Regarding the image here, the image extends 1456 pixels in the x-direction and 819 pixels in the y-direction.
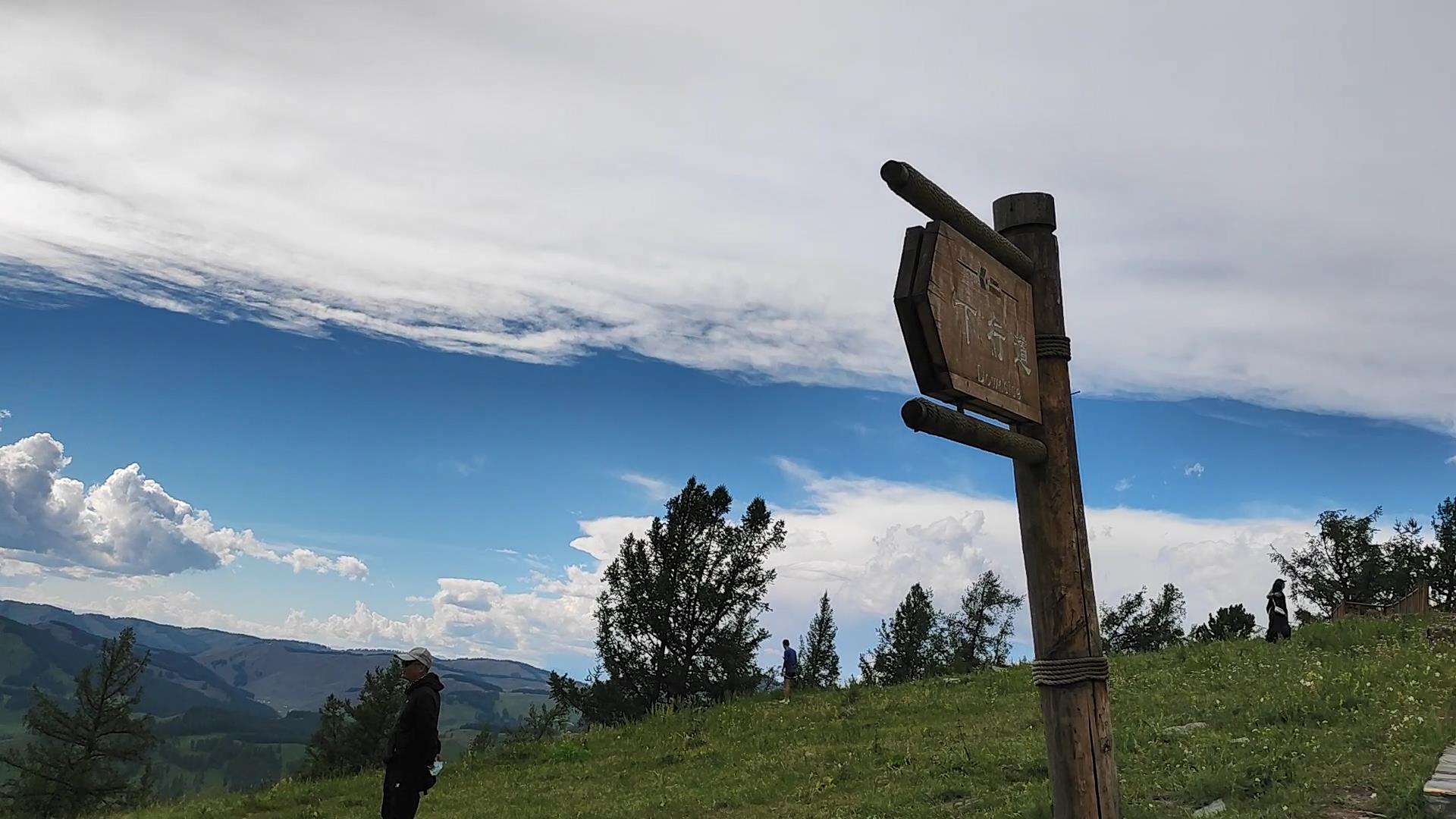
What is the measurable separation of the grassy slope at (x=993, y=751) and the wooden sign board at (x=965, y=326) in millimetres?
5795

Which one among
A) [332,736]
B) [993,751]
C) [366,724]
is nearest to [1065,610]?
[993,751]

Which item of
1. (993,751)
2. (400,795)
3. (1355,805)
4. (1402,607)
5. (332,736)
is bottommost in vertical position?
(332,736)

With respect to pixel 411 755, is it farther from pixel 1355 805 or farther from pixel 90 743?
pixel 90 743

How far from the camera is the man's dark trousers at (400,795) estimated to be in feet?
32.2

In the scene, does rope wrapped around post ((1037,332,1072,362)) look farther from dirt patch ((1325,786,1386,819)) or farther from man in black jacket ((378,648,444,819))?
man in black jacket ((378,648,444,819))

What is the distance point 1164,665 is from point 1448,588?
2807 inches

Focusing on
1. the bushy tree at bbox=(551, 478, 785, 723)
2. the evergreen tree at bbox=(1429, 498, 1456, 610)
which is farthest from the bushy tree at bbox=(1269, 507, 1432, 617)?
the bushy tree at bbox=(551, 478, 785, 723)

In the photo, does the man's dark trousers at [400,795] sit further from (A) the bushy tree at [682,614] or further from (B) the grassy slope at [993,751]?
(A) the bushy tree at [682,614]

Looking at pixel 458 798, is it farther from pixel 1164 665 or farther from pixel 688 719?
pixel 1164 665

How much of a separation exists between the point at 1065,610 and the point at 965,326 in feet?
5.33

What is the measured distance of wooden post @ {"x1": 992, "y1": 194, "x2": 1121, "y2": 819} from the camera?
16.3 feet

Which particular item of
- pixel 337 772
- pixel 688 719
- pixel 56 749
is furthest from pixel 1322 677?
pixel 56 749

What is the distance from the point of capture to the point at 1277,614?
865 inches

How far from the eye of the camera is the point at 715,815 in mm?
12297
